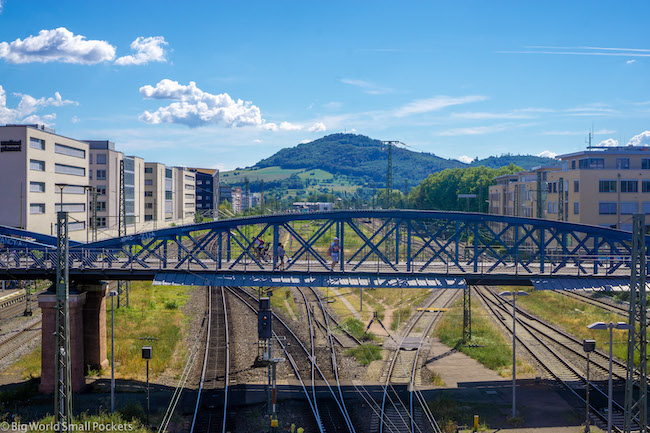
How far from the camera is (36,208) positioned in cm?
6206

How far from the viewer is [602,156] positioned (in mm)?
67500

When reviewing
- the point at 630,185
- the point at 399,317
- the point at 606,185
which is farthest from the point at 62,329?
the point at 630,185

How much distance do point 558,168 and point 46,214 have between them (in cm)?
6828

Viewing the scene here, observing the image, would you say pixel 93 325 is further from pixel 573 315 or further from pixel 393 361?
pixel 573 315

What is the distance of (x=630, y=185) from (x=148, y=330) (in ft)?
184

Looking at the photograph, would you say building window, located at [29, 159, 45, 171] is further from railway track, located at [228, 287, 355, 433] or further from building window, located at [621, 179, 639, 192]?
building window, located at [621, 179, 639, 192]

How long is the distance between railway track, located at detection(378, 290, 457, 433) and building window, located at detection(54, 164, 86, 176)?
48.4m

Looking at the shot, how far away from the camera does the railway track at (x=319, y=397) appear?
72.3 feet

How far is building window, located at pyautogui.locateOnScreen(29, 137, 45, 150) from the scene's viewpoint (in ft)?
201

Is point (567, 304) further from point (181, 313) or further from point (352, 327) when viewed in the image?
point (181, 313)

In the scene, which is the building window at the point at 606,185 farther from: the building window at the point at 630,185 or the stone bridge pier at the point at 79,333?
the stone bridge pier at the point at 79,333

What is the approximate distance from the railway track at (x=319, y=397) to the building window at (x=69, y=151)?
149ft

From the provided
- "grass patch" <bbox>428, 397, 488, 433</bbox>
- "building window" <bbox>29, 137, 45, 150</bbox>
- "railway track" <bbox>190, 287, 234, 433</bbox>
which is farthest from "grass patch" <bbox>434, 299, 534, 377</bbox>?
"building window" <bbox>29, 137, 45, 150</bbox>

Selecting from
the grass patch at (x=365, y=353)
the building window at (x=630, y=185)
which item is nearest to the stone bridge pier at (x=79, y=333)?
the grass patch at (x=365, y=353)
